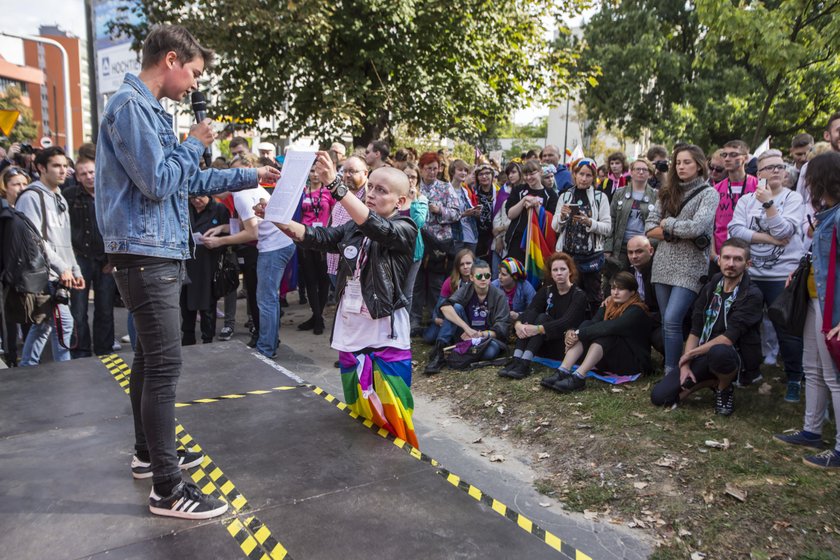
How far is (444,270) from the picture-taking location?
8.09 meters

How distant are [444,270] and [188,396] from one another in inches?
171

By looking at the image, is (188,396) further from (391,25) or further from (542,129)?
(542,129)

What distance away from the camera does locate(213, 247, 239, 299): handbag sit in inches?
274

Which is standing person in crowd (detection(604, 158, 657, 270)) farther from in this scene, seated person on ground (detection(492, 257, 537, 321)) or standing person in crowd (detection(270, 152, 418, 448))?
standing person in crowd (detection(270, 152, 418, 448))

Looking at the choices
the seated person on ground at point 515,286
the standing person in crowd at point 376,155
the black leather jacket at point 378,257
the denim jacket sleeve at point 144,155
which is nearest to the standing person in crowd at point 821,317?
the black leather jacket at point 378,257

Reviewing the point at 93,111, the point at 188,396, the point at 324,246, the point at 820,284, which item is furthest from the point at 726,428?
the point at 93,111

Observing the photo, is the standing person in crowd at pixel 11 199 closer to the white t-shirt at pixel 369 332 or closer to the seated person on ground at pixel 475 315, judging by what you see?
the white t-shirt at pixel 369 332

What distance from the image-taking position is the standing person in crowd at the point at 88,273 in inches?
241

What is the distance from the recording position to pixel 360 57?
444 inches

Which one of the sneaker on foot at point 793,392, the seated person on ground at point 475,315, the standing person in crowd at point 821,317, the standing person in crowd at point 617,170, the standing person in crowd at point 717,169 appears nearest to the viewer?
the standing person in crowd at point 821,317

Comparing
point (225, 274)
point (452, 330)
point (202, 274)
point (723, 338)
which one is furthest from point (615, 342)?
point (202, 274)

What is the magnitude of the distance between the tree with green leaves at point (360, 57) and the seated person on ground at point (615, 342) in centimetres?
680

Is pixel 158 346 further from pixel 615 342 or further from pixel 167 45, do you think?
pixel 615 342

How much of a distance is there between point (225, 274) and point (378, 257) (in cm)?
386
